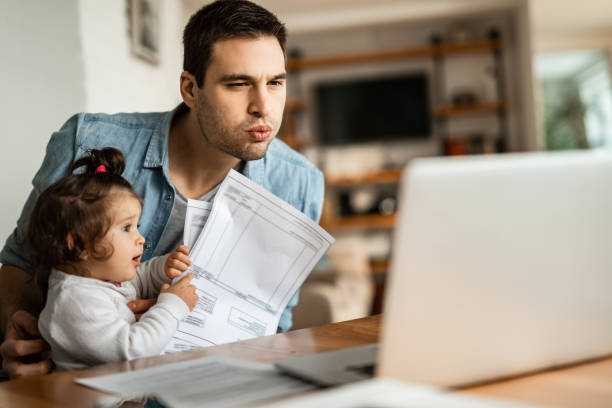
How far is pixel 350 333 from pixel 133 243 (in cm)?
39

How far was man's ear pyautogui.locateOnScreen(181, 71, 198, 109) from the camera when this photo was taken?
1376mm

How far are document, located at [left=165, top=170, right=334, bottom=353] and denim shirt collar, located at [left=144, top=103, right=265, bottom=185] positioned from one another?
293 mm

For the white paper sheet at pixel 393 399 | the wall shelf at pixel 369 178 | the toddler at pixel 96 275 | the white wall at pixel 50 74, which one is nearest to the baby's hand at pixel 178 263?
the toddler at pixel 96 275

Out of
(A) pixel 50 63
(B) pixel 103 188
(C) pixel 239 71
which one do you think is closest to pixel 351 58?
(A) pixel 50 63

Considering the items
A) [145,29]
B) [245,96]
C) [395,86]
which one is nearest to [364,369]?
[245,96]

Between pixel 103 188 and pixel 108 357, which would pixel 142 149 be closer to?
pixel 103 188

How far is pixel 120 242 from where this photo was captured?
95 centimetres

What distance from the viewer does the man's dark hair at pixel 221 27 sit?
1293 millimetres

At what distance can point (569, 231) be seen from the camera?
52 cm

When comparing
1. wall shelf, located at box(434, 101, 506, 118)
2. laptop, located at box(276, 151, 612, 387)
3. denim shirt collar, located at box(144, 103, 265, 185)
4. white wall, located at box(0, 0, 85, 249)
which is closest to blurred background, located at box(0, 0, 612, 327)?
wall shelf, located at box(434, 101, 506, 118)

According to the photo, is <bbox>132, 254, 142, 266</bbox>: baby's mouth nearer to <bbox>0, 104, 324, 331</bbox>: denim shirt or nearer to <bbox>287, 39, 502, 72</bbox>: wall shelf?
<bbox>0, 104, 324, 331</bbox>: denim shirt

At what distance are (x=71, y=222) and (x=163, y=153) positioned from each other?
1.29 feet

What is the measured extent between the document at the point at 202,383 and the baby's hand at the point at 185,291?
0.23 meters

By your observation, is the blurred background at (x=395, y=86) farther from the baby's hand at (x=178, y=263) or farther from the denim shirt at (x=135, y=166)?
the baby's hand at (x=178, y=263)
